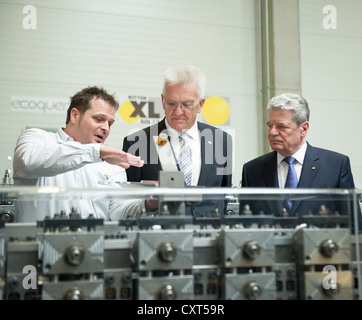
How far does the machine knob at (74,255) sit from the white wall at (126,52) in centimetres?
443

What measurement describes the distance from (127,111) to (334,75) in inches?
117

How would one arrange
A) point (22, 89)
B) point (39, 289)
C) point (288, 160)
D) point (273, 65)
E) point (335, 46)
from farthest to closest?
1. point (335, 46)
2. point (273, 65)
3. point (22, 89)
4. point (288, 160)
5. point (39, 289)

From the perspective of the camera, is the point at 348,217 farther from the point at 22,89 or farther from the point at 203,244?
the point at 22,89

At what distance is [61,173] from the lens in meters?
2.11

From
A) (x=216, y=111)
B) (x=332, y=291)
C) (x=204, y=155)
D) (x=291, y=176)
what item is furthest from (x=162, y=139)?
(x=216, y=111)

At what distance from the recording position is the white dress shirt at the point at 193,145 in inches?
101

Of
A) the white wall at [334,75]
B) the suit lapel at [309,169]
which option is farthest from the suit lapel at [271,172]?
the white wall at [334,75]

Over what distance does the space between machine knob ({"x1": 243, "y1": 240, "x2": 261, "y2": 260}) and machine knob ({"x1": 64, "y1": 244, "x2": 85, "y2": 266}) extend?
496mm

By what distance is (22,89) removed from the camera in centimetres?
568

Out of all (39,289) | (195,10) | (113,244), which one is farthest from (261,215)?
(195,10)

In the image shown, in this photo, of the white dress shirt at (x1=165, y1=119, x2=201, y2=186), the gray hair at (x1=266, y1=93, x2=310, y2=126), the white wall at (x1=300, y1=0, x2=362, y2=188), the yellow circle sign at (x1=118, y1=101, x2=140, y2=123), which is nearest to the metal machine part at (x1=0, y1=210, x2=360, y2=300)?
the white dress shirt at (x1=165, y1=119, x2=201, y2=186)

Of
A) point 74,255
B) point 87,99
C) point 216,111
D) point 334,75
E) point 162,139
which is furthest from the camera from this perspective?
point 334,75

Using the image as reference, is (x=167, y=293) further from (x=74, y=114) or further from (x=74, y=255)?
(x=74, y=114)

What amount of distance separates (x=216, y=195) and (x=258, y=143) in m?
4.97
